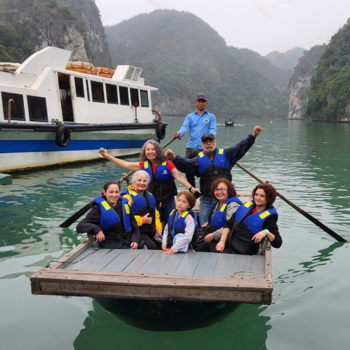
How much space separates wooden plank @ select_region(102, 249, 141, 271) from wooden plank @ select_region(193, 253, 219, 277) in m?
0.71

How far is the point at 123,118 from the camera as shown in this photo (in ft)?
54.9

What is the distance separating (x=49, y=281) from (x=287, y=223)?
576 centimetres

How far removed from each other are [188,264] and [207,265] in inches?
7.5

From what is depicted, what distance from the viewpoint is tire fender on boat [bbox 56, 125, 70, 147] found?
515 inches

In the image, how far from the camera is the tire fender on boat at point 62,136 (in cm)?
1309

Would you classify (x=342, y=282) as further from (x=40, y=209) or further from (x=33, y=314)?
(x=40, y=209)

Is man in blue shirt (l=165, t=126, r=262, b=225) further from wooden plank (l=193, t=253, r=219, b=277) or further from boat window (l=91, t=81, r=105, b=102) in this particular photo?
boat window (l=91, t=81, r=105, b=102)

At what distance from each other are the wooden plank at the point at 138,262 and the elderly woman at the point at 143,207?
2.37 feet

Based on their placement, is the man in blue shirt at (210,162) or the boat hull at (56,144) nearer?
the man in blue shirt at (210,162)

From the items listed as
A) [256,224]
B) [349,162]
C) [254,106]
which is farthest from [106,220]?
[254,106]

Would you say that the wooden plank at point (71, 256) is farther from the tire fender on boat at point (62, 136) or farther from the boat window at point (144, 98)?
the boat window at point (144, 98)

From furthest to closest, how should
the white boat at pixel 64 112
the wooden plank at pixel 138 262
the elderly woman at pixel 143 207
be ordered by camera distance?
the white boat at pixel 64 112 < the elderly woman at pixel 143 207 < the wooden plank at pixel 138 262

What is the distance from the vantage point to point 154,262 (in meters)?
3.85

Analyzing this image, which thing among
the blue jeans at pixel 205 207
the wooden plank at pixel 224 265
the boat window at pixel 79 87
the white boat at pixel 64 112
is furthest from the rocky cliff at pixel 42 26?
the wooden plank at pixel 224 265
